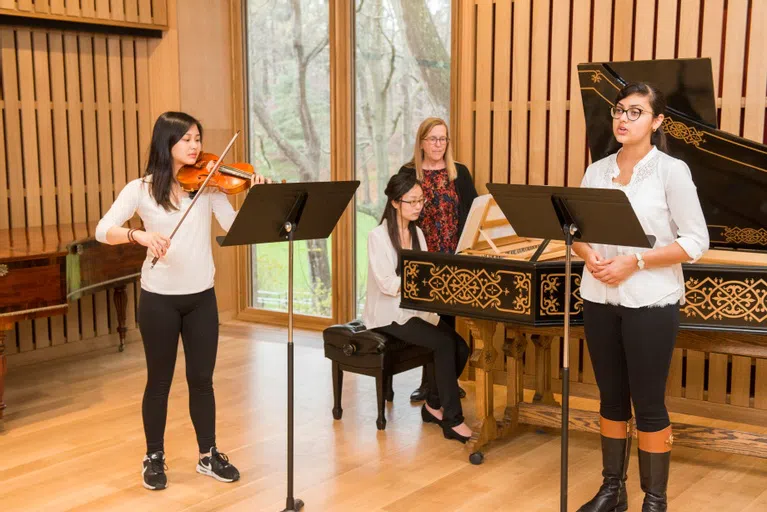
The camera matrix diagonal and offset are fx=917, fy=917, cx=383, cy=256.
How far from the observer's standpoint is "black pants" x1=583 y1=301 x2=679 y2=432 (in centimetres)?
324

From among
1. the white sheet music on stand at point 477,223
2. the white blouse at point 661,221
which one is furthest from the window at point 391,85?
the white blouse at point 661,221

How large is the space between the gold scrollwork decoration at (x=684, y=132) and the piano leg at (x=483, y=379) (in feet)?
3.91

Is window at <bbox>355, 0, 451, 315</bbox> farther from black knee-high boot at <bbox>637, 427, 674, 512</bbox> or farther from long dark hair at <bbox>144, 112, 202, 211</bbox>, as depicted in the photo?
black knee-high boot at <bbox>637, 427, 674, 512</bbox>

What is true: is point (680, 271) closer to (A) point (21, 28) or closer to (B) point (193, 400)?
(B) point (193, 400)

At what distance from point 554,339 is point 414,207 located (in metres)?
1.38

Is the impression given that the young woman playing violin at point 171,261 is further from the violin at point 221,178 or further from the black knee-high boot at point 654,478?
the black knee-high boot at point 654,478

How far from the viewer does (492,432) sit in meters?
4.44

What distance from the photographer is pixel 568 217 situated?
3094 millimetres

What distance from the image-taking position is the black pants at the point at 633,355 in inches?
128

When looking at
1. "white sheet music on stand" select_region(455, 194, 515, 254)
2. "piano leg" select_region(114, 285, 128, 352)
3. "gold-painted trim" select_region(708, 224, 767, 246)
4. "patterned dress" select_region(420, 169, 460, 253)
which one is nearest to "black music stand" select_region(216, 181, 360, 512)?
"white sheet music on stand" select_region(455, 194, 515, 254)

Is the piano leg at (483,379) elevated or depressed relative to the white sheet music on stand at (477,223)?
depressed

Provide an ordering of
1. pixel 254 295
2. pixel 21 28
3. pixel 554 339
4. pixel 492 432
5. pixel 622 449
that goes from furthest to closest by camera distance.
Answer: pixel 254 295 → pixel 21 28 → pixel 554 339 → pixel 492 432 → pixel 622 449

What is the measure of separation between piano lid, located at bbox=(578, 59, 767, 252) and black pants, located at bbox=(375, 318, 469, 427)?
4.20ft

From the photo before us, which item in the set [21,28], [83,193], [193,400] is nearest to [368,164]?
[83,193]
